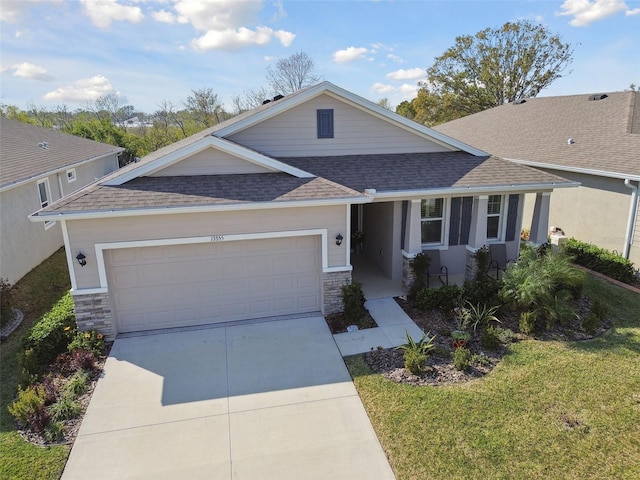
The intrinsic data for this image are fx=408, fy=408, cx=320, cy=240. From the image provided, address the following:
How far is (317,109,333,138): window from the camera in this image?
1205cm

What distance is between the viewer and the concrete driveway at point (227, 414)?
19.0 ft

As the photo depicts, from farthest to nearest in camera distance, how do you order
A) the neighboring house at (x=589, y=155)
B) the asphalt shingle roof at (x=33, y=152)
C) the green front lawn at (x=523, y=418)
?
the asphalt shingle roof at (x=33, y=152), the neighboring house at (x=589, y=155), the green front lawn at (x=523, y=418)

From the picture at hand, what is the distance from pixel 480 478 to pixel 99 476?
17.1ft

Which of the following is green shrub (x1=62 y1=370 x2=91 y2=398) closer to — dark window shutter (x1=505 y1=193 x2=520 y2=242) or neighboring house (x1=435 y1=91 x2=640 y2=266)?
dark window shutter (x1=505 y1=193 x2=520 y2=242)

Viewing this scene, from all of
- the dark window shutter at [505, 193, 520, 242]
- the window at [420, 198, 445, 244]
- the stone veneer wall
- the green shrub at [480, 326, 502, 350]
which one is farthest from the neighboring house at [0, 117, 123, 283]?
the dark window shutter at [505, 193, 520, 242]

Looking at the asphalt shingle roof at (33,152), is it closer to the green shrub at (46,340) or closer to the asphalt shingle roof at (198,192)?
the asphalt shingle roof at (198,192)

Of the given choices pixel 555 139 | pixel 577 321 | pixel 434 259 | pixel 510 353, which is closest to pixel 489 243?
pixel 434 259

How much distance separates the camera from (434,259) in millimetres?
11922

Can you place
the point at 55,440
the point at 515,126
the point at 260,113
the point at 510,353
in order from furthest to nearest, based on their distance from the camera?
1. the point at 515,126
2. the point at 260,113
3. the point at 510,353
4. the point at 55,440

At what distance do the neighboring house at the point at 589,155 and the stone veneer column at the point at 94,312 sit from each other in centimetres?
1423

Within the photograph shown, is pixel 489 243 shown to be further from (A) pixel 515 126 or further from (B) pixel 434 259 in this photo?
(A) pixel 515 126

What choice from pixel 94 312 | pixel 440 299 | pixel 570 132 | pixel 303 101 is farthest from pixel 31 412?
pixel 570 132

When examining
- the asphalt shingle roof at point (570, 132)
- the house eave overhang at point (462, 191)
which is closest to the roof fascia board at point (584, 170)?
the asphalt shingle roof at point (570, 132)

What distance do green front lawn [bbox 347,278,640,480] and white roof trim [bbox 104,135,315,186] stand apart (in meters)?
4.88
